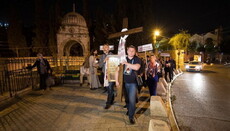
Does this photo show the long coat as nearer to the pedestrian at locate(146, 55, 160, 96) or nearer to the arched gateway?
the pedestrian at locate(146, 55, 160, 96)

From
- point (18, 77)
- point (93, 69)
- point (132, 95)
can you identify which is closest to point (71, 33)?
point (18, 77)

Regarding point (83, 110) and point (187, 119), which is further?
point (83, 110)

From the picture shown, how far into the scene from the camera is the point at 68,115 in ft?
14.2

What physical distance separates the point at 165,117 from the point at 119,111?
1858 millimetres

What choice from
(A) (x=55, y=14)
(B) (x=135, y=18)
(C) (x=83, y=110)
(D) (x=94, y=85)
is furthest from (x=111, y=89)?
(A) (x=55, y=14)

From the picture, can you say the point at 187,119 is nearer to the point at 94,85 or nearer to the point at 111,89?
the point at 111,89

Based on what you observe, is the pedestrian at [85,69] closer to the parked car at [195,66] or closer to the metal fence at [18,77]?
the metal fence at [18,77]

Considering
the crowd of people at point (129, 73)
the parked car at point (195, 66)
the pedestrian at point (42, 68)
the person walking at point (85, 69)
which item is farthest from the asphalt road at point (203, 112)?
the parked car at point (195, 66)

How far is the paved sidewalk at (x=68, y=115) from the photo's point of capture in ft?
12.0

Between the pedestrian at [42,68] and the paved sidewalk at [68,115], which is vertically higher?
the pedestrian at [42,68]

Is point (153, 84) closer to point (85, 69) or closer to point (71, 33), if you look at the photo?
point (85, 69)

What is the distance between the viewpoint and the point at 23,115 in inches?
173

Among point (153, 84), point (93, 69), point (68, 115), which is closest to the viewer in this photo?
point (68, 115)

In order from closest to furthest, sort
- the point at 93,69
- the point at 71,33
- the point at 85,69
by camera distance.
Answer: the point at 93,69
the point at 85,69
the point at 71,33
